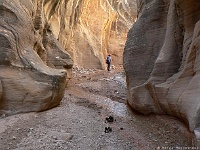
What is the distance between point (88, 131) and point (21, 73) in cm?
303

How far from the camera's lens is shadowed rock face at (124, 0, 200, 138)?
497 centimetres

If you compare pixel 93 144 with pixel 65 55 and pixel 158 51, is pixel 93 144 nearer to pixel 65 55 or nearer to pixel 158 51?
pixel 158 51

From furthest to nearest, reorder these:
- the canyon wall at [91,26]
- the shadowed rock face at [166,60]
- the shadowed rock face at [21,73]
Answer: the canyon wall at [91,26]
the shadowed rock face at [21,73]
the shadowed rock face at [166,60]

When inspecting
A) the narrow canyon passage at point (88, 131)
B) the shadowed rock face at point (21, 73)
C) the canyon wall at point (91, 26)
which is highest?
the canyon wall at point (91, 26)

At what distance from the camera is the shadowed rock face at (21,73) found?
7379 mm

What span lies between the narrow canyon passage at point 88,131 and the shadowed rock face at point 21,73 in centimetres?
44

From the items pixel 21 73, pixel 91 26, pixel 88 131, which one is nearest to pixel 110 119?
pixel 88 131

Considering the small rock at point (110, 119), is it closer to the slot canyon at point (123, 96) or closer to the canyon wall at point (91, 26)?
the slot canyon at point (123, 96)

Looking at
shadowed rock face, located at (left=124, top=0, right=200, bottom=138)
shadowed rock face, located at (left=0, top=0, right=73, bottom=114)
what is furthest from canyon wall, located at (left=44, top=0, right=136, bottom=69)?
shadowed rock face, located at (left=124, top=0, right=200, bottom=138)

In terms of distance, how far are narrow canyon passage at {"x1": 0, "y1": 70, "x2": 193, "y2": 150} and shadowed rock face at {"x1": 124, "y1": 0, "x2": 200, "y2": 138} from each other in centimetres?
43

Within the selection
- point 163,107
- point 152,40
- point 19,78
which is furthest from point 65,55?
point 163,107

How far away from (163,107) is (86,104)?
355 centimetres

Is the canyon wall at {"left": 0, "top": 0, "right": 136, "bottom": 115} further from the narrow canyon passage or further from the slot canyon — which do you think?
the narrow canyon passage

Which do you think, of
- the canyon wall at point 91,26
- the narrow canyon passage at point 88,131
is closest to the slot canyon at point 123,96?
the narrow canyon passage at point 88,131
